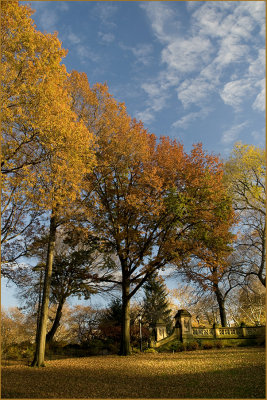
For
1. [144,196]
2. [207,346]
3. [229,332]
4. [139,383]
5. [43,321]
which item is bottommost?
[207,346]

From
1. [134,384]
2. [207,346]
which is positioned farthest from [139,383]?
[207,346]

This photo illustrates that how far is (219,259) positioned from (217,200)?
302 centimetres

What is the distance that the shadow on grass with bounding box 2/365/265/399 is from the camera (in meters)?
6.71

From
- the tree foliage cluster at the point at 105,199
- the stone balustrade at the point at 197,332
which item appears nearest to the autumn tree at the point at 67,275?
the tree foliage cluster at the point at 105,199

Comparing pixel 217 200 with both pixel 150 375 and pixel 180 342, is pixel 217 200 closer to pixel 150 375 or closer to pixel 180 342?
pixel 150 375

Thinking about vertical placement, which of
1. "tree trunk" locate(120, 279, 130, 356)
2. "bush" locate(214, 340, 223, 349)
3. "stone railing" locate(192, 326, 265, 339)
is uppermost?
"tree trunk" locate(120, 279, 130, 356)

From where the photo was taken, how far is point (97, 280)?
18562mm

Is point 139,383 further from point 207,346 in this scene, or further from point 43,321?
point 207,346

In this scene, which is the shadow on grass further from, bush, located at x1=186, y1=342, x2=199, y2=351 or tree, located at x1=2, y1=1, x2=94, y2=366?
bush, located at x1=186, y1=342, x2=199, y2=351

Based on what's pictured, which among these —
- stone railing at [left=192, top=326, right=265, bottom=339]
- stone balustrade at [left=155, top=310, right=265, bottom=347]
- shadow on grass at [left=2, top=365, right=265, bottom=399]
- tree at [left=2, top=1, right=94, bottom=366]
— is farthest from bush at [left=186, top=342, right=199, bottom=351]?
tree at [left=2, top=1, right=94, bottom=366]

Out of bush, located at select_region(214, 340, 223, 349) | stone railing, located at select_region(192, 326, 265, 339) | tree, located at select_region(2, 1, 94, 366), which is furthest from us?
stone railing, located at select_region(192, 326, 265, 339)

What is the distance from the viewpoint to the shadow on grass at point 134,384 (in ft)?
22.0

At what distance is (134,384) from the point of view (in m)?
7.96

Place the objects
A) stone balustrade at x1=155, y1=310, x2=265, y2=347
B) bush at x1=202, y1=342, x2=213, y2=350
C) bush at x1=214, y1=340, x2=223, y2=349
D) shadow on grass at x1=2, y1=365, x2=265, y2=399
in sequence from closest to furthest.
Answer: shadow on grass at x1=2, y1=365, x2=265, y2=399, bush at x1=202, y1=342, x2=213, y2=350, bush at x1=214, y1=340, x2=223, y2=349, stone balustrade at x1=155, y1=310, x2=265, y2=347
